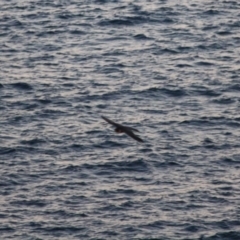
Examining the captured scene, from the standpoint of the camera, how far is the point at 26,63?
3735 inches

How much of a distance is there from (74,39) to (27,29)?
15.2 feet

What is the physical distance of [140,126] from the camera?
85688 millimetres

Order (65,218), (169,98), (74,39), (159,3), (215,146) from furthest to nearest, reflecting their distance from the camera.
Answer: (159,3) < (74,39) < (169,98) < (215,146) < (65,218)

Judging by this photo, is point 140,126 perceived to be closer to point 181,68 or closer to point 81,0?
point 181,68

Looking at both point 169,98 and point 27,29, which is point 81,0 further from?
point 169,98

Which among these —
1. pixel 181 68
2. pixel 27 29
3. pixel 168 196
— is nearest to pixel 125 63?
pixel 181 68

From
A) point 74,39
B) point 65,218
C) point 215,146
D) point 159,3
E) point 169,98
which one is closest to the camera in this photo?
point 65,218

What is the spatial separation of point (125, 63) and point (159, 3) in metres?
13.9

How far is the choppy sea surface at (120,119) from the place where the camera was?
252ft

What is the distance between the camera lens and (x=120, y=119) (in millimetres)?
87062

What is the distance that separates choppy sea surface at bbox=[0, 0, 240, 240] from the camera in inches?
3029

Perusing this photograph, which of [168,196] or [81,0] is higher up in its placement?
[81,0]

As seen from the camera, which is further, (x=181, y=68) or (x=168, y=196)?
(x=181, y=68)

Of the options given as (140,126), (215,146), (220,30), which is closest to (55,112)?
(140,126)
